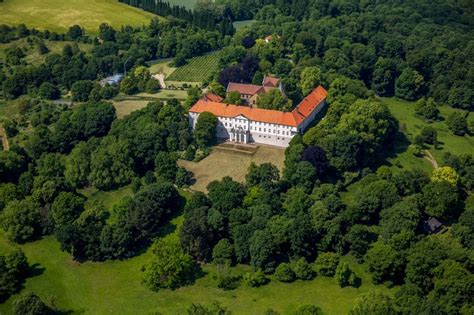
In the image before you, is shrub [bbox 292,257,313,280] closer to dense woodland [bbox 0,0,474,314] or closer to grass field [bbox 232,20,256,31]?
dense woodland [bbox 0,0,474,314]

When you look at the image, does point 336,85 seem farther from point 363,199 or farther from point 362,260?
point 362,260

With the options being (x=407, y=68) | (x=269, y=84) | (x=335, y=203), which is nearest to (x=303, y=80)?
(x=269, y=84)

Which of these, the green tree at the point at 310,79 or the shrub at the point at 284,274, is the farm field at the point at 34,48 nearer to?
the green tree at the point at 310,79

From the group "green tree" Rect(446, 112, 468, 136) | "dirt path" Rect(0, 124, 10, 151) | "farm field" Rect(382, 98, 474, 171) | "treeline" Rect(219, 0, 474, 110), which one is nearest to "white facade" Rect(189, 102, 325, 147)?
"treeline" Rect(219, 0, 474, 110)

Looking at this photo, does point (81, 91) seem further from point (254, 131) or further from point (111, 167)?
point (254, 131)

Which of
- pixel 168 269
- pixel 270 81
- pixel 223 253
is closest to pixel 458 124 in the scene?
pixel 270 81
